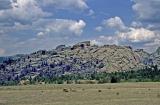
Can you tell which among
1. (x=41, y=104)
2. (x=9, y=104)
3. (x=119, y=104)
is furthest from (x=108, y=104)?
(x=9, y=104)

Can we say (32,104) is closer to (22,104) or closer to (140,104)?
(22,104)

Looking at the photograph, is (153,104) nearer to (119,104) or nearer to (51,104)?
(119,104)

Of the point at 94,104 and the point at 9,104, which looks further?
the point at 9,104

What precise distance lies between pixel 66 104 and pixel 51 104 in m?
2.60

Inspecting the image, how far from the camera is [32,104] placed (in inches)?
2525

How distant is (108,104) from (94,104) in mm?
2374

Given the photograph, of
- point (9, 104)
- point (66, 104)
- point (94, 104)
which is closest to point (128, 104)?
point (94, 104)

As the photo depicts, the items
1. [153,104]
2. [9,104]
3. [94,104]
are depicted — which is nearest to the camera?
[153,104]

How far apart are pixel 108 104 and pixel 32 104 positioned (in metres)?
12.5

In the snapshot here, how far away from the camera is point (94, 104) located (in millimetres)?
61125

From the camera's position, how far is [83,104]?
61375 mm

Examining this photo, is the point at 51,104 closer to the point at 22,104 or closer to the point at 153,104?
the point at 22,104

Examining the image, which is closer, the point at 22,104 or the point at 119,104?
the point at 119,104

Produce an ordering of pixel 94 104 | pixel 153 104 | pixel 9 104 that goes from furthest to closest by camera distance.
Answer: pixel 9 104 → pixel 94 104 → pixel 153 104
